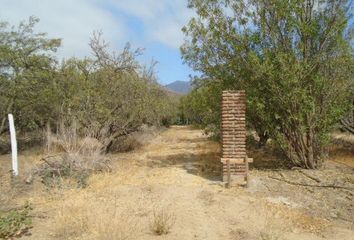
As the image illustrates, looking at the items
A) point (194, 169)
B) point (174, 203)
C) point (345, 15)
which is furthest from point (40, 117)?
point (345, 15)

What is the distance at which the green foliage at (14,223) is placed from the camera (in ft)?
24.0

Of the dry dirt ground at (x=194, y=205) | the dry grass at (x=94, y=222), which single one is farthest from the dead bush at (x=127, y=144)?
the dry grass at (x=94, y=222)

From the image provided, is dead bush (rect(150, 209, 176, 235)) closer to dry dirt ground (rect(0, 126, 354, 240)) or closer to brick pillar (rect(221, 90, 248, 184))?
dry dirt ground (rect(0, 126, 354, 240))

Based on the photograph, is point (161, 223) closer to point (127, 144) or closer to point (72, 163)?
point (72, 163)

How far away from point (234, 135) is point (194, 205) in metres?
3.27

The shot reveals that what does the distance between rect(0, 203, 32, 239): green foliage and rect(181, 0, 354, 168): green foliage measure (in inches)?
301

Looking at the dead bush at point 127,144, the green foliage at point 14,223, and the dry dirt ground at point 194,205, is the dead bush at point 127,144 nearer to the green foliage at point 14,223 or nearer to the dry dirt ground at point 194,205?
the dry dirt ground at point 194,205

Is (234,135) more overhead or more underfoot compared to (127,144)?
more overhead

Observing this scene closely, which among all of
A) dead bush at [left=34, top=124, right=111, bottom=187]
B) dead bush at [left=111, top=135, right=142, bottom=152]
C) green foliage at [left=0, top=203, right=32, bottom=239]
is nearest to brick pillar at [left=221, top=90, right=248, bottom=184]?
dead bush at [left=34, top=124, right=111, bottom=187]

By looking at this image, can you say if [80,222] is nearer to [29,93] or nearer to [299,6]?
[299,6]

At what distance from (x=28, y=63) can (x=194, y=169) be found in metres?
8.78

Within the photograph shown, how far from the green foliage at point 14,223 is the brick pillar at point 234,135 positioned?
5.57m

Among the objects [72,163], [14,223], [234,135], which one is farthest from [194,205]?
[72,163]

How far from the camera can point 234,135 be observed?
12.0m
